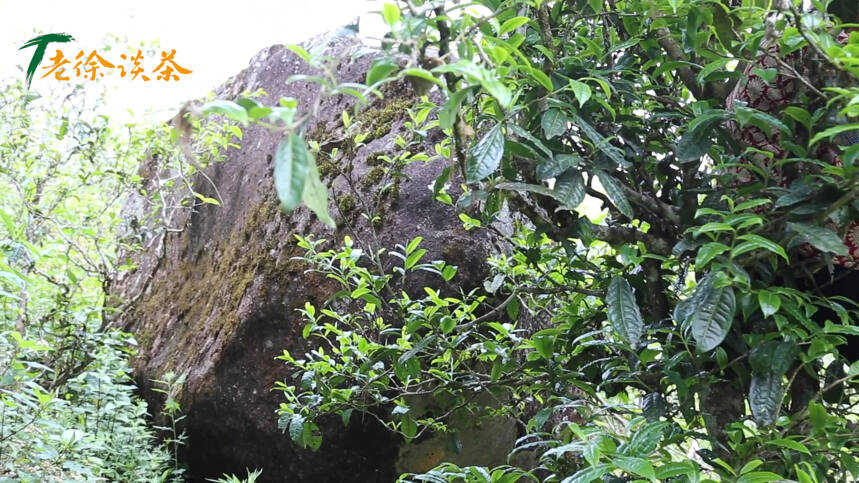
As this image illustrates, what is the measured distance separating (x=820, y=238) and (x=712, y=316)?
22cm

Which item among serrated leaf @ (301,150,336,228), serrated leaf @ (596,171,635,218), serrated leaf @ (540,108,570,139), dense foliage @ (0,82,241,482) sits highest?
serrated leaf @ (301,150,336,228)

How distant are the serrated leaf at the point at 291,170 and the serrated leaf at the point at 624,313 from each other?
2.89 feet

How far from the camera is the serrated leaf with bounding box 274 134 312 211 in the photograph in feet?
2.33

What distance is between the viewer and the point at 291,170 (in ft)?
2.37

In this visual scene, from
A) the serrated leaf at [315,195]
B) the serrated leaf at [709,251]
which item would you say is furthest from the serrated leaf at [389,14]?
the serrated leaf at [709,251]

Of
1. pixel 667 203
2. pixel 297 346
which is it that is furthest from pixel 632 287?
pixel 297 346

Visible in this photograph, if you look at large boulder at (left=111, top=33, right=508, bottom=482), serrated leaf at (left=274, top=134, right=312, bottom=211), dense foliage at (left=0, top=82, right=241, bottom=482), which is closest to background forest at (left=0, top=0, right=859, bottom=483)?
serrated leaf at (left=274, top=134, right=312, bottom=211)

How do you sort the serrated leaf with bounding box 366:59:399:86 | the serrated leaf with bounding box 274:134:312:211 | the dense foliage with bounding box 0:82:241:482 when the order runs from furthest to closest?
the dense foliage with bounding box 0:82:241:482 → the serrated leaf with bounding box 366:59:399:86 → the serrated leaf with bounding box 274:134:312:211

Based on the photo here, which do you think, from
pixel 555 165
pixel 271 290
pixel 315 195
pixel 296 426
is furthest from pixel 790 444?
pixel 271 290

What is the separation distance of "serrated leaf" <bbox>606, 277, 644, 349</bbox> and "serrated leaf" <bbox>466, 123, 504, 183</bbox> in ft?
1.60

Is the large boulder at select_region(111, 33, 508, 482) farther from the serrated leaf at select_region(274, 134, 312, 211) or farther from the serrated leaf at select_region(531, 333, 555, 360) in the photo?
the serrated leaf at select_region(274, 134, 312, 211)

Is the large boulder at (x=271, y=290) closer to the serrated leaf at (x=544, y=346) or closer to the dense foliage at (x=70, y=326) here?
the dense foliage at (x=70, y=326)

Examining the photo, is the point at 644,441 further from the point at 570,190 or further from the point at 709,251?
the point at 570,190

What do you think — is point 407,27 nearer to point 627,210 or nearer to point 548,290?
point 627,210
